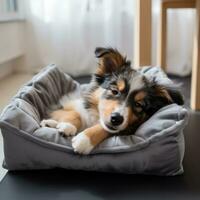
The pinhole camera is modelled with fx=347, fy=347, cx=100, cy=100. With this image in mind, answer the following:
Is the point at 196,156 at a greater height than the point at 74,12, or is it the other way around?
the point at 74,12

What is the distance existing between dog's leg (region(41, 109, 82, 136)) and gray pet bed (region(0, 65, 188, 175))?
5 cm

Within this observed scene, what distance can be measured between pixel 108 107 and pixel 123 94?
0.07 meters

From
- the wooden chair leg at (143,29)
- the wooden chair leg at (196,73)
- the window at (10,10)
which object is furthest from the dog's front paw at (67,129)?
the window at (10,10)

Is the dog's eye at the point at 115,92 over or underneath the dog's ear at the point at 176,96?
over

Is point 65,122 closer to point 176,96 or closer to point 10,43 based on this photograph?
point 176,96

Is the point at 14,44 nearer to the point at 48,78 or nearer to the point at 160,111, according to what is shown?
the point at 48,78

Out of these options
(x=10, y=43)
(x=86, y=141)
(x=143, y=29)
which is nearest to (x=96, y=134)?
(x=86, y=141)

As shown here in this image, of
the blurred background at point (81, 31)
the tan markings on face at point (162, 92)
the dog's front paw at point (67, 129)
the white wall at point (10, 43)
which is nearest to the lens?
the dog's front paw at point (67, 129)

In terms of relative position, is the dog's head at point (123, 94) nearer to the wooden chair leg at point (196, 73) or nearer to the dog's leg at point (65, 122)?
the dog's leg at point (65, 122)

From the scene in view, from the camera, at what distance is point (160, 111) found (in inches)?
50.6

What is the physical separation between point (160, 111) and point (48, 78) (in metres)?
0.81

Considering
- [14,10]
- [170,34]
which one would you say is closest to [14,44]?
[14,10]

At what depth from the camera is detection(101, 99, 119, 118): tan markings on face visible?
4.08 ft

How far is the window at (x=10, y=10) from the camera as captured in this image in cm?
318
